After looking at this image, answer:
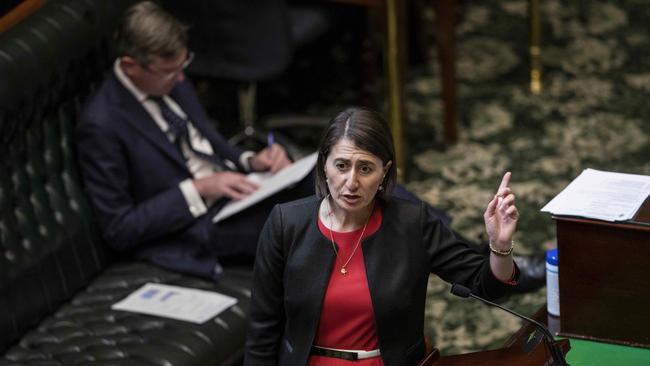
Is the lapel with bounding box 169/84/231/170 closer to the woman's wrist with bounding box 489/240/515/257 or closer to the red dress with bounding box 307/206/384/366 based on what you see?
the red dress with bounding box 307/206/384/366

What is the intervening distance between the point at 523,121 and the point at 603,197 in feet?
9.25

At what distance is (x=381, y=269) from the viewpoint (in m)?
2.38

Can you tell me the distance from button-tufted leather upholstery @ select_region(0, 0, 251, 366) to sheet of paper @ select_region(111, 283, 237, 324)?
0.10ft

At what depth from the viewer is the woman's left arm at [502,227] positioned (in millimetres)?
2258

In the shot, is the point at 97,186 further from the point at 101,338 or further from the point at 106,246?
the point at 101,338

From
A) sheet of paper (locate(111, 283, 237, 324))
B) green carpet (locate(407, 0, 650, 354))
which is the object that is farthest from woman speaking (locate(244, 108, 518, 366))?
green carpet (locate(407, 0, 650, 354))

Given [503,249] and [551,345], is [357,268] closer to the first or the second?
[503,249]

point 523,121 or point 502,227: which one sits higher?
point 502,227

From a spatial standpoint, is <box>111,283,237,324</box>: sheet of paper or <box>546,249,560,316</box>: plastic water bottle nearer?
<box>546,249,560,316</box>: plastic water bottle

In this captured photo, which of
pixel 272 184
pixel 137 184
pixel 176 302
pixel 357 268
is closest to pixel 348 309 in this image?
pixel 357 268

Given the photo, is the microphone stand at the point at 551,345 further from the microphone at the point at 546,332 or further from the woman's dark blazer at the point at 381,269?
the woman's dark blazer at the point at 381,269

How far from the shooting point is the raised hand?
225 cm

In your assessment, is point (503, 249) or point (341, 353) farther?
point (341, 353)

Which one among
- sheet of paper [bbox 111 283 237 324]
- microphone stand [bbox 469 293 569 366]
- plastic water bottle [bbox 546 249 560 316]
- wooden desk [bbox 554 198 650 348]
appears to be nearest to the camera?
microphone stand [bbox 469 293 569 366]
